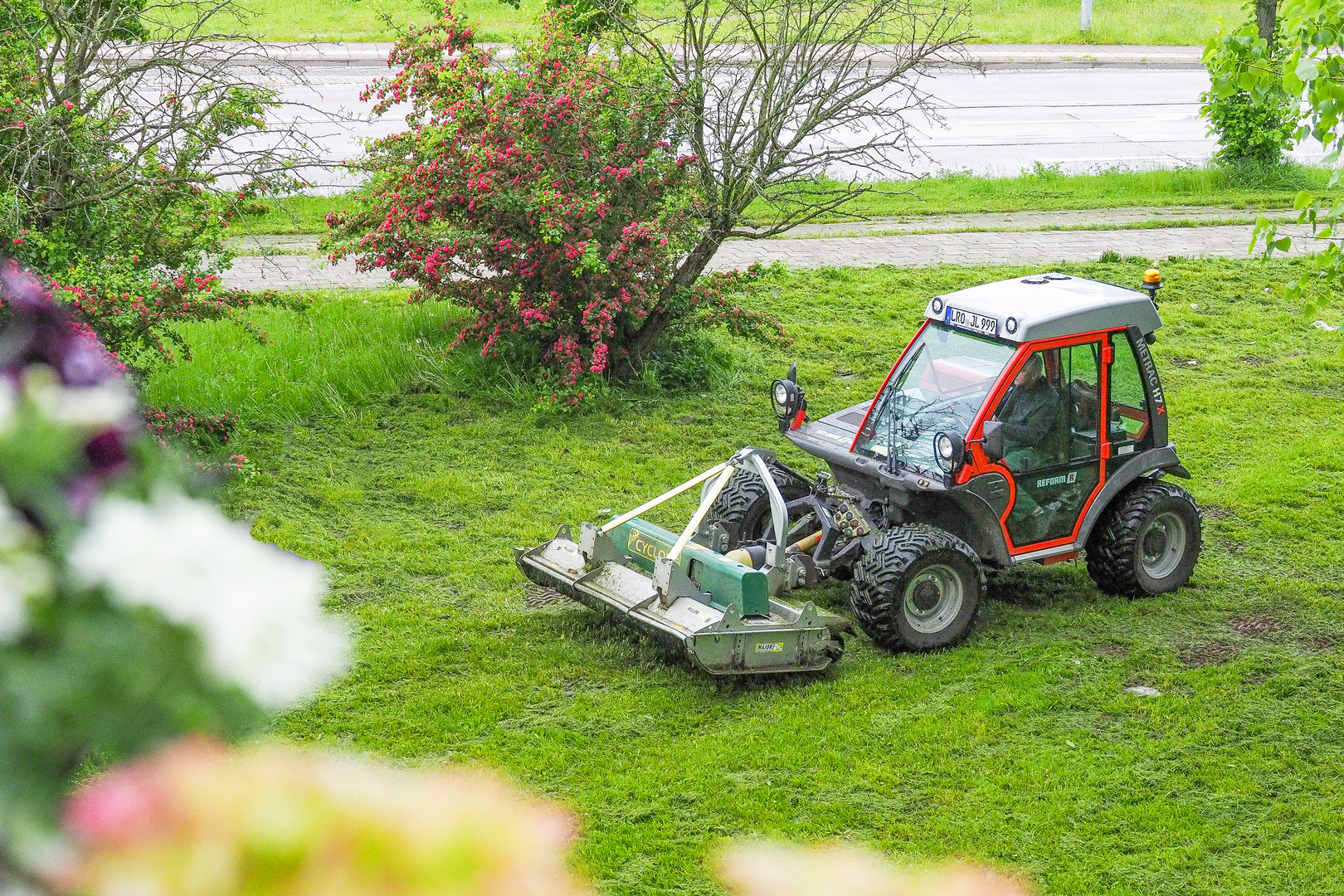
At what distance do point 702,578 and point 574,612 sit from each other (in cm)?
92

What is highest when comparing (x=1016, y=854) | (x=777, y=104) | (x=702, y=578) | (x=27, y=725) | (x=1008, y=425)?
(x=777, y=104)

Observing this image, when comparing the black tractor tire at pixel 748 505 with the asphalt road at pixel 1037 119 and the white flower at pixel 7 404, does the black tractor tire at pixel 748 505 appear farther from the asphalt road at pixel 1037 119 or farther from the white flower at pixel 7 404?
the asphalt road at pixel 1037 119

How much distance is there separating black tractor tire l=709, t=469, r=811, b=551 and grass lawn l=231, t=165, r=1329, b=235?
9408mm

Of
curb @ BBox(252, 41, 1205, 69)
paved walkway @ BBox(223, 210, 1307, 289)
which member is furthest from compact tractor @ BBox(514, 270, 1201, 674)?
curb @ BBox(252, 41, 1205, 69)

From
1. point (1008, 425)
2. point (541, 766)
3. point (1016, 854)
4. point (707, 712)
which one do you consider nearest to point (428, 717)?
point (541, 766)

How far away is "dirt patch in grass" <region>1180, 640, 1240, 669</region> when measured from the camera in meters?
7.02

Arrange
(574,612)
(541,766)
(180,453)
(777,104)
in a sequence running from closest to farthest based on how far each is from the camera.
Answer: (180,453)
(541,766)
(574,612)
(777,104)

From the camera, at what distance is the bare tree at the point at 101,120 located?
830 centimetres

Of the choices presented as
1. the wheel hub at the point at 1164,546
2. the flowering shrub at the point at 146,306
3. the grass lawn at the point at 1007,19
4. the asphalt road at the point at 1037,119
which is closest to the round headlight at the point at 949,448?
the wheel hub at the point at 1164,546

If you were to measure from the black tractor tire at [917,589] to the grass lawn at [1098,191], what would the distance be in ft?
34.2

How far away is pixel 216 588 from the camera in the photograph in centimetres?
58

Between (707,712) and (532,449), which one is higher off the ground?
(532,449)

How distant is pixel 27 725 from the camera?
1.73 feet

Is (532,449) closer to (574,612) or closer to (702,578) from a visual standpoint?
(574,612)
